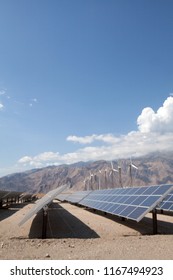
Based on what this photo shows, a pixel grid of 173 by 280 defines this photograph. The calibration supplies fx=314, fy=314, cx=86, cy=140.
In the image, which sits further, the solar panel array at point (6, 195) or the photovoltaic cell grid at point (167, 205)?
the solar panel array at point (6, 195)

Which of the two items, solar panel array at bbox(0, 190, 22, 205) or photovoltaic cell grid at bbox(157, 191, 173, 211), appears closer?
photovoltaic cell grid at bbox(157, 191, 173, 211)

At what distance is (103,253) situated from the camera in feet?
42.3

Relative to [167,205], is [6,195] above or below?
below

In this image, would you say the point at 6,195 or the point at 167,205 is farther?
the point at 6,195

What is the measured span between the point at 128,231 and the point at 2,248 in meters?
9.23
